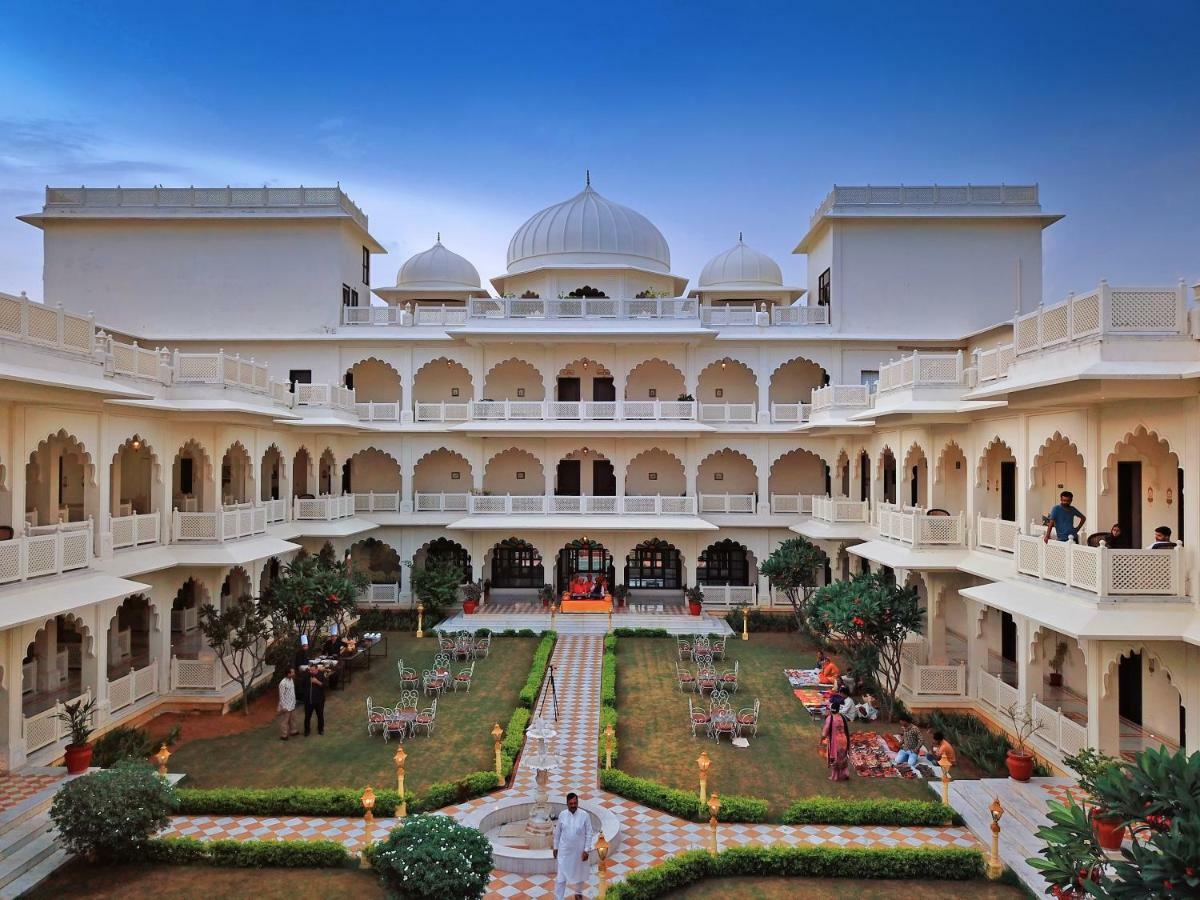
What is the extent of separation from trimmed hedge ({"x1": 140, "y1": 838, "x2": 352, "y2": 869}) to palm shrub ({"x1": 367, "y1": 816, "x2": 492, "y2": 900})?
2146mm

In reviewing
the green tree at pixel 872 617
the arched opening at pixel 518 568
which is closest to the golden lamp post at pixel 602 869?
the green tree at pixel 872 617

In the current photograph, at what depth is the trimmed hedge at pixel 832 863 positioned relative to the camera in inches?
367

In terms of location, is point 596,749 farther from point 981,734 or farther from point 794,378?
point 794,378

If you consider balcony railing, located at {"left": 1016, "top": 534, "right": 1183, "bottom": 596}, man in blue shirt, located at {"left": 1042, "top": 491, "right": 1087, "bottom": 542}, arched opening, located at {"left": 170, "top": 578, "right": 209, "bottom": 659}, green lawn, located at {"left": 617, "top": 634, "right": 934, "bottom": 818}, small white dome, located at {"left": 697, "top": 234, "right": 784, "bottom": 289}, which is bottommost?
green lawn, located at {"left": 617, "top": 634, "right": 934, "bottom": 818}

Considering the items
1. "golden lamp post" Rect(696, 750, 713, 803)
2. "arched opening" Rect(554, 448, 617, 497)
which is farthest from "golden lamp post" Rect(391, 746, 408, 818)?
"arched opening" Rect(554, 448, 617, 497)

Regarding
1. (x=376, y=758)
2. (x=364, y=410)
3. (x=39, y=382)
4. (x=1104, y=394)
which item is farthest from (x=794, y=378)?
(x=39, y=382)


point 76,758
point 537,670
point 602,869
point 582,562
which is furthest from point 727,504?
point 76,758

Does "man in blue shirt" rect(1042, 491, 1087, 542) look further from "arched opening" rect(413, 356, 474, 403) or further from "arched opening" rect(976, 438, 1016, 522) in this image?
"arched opening" rect(413, 356, 474, 403)

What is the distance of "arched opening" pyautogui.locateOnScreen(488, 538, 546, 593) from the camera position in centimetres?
2720

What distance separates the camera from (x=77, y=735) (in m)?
12.0

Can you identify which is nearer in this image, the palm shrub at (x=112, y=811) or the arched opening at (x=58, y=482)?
the palm shrub at (x=112, y=811)

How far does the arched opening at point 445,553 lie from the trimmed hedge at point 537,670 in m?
6.66

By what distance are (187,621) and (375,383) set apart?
10199 millimetres

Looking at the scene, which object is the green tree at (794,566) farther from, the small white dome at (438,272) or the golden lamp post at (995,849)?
the small white dome at (438,272)
